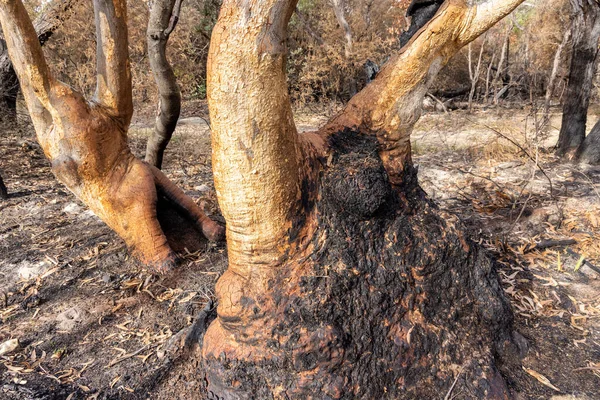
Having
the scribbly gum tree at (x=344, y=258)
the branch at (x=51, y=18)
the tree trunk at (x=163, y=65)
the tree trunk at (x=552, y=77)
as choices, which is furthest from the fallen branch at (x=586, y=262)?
the branch at (x=51, y=18)

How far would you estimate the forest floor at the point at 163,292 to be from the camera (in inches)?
88.3

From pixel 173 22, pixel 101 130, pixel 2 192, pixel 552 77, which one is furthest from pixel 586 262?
pixel 2 192

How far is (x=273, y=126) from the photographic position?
5.98 ft

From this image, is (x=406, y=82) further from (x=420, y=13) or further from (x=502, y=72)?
(x=502, y=72)

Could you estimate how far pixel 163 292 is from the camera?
3027 millimetres

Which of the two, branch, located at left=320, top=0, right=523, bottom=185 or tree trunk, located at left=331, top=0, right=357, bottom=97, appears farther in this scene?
tree trunk, located at left=331, top=0, right=357, bottom=97

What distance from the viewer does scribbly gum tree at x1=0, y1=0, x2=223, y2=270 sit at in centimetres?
275

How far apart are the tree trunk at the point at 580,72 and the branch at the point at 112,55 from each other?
6.30m

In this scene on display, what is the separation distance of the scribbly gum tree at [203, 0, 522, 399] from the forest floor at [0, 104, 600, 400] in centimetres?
29

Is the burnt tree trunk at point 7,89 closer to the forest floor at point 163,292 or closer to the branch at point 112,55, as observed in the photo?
the forest floor at point 163,292

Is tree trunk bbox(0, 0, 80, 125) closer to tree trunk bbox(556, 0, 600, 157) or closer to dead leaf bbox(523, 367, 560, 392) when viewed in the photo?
dead leaf bbox(523, 367, 560, 392)

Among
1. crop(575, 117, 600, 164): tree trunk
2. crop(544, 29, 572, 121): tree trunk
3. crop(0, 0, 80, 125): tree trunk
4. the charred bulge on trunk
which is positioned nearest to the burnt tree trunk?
crop(0, 0, 80, 125): tree trunk

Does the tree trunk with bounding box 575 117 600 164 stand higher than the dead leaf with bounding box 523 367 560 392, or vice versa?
the tree trunk with bounding box 575 117 600 164

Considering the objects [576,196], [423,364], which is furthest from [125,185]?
[576,196]
